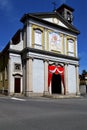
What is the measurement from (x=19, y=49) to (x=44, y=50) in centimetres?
388

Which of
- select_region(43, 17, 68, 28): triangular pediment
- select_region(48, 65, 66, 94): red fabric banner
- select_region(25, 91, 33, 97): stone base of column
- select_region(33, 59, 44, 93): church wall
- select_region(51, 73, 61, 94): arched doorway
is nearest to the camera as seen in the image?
select_region(25, 91, 33, 97): stone base of column

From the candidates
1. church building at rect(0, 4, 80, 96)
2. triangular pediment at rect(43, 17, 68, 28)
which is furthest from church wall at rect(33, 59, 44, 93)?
triangular pediment at rect(43, 17, 68, 28)

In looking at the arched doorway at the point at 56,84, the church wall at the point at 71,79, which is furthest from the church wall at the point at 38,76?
the church wall at the point at 71,79

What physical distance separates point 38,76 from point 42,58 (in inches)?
113

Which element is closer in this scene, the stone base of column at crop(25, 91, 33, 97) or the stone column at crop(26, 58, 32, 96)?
the stone base of column at crop(25, 91, 33, 97)

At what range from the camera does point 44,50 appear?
3119cm

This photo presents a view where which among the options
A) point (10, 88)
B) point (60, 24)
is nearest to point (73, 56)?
point (60, 24)

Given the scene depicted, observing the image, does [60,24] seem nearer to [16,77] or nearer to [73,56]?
[73,56]

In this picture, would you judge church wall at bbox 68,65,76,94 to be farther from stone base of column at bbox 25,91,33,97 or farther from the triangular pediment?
stone base of column at bbox 25,91,33,97

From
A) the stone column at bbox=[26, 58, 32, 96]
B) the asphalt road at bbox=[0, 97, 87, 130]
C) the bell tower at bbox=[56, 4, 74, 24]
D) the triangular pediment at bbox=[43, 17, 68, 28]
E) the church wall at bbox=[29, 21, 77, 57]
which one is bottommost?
the asphalt road at bbox=[0, 97, 87, 130]

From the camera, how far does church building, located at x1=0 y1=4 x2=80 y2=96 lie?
29756 millimetres

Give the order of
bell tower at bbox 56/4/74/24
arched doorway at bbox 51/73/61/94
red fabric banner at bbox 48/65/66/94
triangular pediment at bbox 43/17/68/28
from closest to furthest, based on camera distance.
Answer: red fabric banner at bbox 48/65/66/94
triangular pediment at bbox 43/17/68/28
arched doorway at bbox 51/73/61/94
bell tower at bbox 56/4/74/24

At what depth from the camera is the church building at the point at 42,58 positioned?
29.8 metres

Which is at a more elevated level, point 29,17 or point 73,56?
point 29,17
